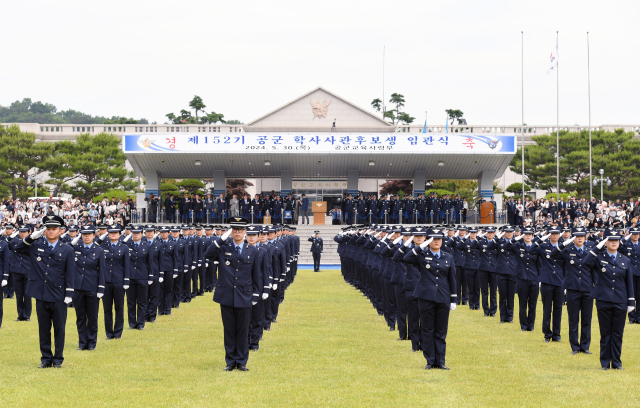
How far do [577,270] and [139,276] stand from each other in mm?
8770

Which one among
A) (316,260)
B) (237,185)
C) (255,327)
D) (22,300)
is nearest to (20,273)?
(22,300)

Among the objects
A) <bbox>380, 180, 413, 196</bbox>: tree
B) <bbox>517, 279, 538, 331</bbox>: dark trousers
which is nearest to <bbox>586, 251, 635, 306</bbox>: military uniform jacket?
<bbox>517, 279, 538, 331</bbox>: dark trousers

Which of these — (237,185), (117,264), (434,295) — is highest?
(237,185)

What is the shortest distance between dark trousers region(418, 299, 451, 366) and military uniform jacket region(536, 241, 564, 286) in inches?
152

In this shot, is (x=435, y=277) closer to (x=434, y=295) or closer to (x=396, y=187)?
(x=434, y=295)

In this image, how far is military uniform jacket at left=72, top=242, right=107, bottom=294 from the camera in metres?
12.2

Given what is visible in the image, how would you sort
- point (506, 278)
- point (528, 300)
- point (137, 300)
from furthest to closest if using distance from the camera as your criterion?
point (506, 278) < point (528, 300) < point (137, 300)

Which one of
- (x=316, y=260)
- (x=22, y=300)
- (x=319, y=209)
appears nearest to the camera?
(x=22, y=300)

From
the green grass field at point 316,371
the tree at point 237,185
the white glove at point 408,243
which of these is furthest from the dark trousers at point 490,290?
the tree at point 237,185

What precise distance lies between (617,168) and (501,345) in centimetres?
4846

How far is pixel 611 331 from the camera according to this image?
1073 centimetres

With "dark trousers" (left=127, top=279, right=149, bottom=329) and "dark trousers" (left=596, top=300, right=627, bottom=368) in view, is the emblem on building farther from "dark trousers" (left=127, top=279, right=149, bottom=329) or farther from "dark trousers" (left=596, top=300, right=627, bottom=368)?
"dark trousers" (left=596, top=300, right=627, bottom=368)

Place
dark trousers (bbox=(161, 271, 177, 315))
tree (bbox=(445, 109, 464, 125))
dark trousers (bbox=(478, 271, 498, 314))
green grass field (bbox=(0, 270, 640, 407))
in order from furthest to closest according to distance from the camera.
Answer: tree (bbox=(445, 109, 464, 125))
dark trousers (bbox=(478, 271, 498, 314))
dark trousers (bbox=(161, 271, 177, 315))
green grass field (bbox=(0, 270, 640, 407))

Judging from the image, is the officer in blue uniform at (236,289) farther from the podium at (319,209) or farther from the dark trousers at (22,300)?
the podium at (319,209)
